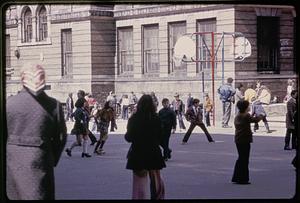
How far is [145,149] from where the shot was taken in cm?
676

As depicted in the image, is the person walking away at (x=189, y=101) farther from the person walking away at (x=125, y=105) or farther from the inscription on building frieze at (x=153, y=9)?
the inscription on building frieze at (x=153, y=9)

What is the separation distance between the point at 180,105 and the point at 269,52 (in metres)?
0.65

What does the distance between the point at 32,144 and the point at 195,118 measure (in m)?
1.02

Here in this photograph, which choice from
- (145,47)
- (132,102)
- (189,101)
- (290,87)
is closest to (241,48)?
(290,87)

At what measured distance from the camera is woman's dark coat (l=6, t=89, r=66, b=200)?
21.1ft

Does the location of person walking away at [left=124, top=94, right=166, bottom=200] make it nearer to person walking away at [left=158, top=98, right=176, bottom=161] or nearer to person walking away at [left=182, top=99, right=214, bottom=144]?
person walking away at [left=158, top=98, right=176, bottom=161]

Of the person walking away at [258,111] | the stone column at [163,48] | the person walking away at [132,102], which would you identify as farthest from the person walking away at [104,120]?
the person walking away at [258,111]

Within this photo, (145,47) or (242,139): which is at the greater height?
(145,47)

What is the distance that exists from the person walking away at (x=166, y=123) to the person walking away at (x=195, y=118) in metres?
0.10

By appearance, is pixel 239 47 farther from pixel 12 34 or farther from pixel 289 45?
pixel 12 34

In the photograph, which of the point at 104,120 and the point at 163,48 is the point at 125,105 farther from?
the point at 163,48

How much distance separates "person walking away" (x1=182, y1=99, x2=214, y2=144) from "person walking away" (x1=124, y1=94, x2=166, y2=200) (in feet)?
0.61

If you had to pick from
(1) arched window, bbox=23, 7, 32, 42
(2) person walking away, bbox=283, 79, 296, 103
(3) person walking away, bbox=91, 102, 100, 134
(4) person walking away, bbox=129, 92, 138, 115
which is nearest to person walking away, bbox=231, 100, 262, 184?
(2) person walking away, bbox=283, 79, 296, 103

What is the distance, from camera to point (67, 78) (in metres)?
6.66
